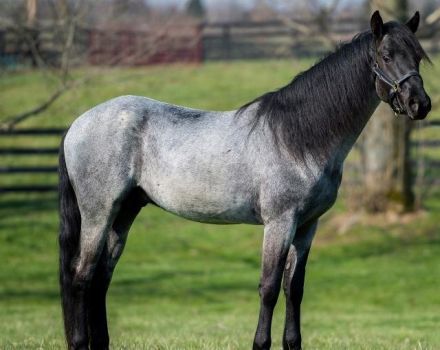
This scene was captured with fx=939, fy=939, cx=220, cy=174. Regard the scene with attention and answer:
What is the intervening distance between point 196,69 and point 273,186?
91.4ft

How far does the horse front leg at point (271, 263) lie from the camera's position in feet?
19.9

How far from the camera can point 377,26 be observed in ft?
19.7

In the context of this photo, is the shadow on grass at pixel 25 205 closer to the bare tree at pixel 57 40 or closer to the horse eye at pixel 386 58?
the bare tree at pixel 57 40

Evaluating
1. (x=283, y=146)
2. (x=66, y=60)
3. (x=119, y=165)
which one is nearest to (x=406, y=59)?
(x=283, y=146)

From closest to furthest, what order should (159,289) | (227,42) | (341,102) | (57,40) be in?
(341,102), (159,289), (57,40), (227,42)

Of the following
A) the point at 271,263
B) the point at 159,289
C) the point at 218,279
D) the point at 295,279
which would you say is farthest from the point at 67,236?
the point at 218,279

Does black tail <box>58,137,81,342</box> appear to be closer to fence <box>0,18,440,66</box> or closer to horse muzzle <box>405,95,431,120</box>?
horse muzzle <box>405,95,431,120</box>

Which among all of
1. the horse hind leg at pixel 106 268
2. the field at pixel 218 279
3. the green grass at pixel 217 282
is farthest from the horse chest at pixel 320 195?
the green grass at pixel 217 282

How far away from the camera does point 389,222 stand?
17.4 m

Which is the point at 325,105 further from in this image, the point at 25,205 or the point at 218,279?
the point at 25,205

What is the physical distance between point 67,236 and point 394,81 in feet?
8.25

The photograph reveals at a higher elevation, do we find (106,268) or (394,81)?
(394,81)

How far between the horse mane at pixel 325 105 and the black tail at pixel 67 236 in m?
1.44

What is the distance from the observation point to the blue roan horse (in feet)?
20.0
